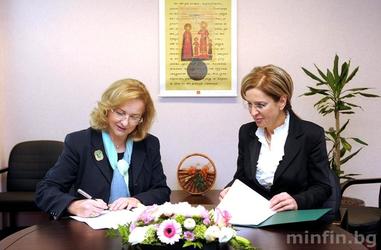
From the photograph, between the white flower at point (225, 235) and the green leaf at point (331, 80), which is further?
the green leaf at point (331, 80)

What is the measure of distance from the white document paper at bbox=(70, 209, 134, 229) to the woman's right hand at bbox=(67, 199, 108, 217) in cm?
2

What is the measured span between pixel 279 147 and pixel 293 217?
48cm

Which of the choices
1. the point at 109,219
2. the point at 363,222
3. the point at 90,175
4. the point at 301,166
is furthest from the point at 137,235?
the point at 363,222

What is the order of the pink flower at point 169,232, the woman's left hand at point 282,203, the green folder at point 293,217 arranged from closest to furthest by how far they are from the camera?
the pink flower at point 169,232, the green folder at point 293,217, the woman's left hand at point 282,203

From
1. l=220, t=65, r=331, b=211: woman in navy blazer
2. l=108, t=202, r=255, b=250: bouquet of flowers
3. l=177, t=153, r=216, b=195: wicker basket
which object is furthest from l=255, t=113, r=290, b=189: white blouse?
l=177, t=153, r=216, b=195: wicker basket

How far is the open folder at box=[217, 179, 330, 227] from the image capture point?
1.61 meters

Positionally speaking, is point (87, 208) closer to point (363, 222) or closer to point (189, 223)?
point (189, 223)

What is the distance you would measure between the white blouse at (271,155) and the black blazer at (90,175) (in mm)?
488

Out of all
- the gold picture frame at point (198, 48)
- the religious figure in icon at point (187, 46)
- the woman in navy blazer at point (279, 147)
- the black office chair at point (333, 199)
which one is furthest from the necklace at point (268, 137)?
the religious figure in icon at point (187, 46)

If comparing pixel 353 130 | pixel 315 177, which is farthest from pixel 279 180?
pixel 353 130

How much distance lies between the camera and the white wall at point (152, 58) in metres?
3.45

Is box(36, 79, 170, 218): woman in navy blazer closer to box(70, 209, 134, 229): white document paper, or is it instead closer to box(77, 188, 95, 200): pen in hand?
box(77, 188, 95, 200): pen in hand

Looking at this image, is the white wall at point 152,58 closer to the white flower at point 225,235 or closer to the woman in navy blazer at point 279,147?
the woman in navy blazer at point 279,147

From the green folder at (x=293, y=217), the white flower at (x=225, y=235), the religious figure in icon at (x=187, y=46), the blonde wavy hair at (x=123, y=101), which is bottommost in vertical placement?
the green folder at (x=293, y=217)
